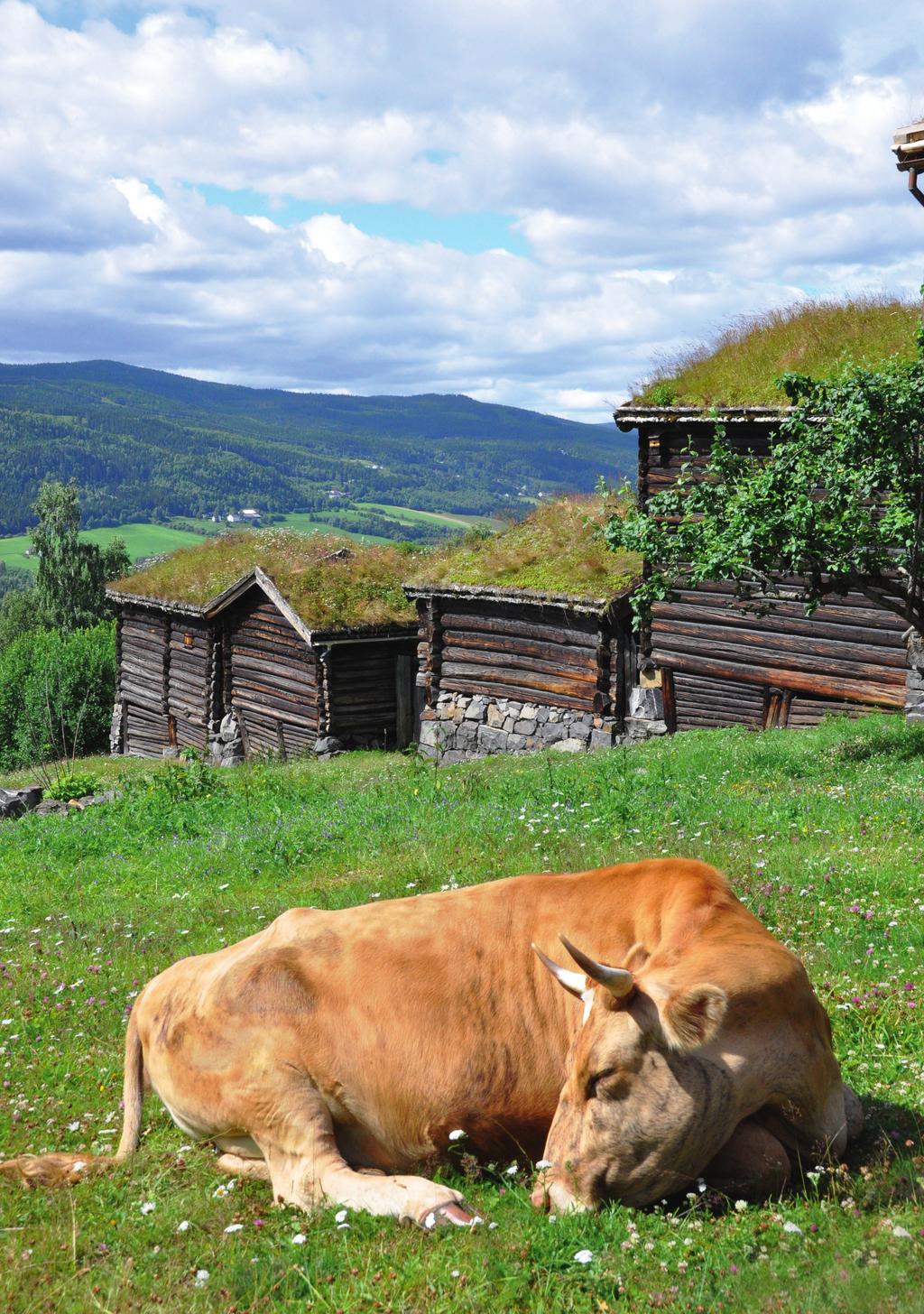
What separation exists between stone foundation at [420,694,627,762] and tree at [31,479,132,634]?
41.7 metres

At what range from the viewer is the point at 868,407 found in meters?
13.6

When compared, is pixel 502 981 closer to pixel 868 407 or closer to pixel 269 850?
pixel 269 850

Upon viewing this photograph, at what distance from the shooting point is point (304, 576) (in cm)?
2888

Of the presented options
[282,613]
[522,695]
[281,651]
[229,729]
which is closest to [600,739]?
[522,695]

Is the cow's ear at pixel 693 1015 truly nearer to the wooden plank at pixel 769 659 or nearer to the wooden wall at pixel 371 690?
the wooden plank at pixel 769 659

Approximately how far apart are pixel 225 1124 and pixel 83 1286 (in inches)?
35.6

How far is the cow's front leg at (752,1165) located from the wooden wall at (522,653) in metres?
18.5

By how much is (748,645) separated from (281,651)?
13454 mm

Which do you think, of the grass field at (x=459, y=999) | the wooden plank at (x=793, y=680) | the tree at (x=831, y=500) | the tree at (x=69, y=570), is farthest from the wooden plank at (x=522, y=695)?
the tree at (x=69, y=570)

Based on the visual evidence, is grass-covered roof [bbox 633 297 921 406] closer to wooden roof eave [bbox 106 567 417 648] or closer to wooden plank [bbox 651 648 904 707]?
wooden plank [bbox 651 648 904 707]

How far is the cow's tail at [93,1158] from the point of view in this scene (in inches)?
174

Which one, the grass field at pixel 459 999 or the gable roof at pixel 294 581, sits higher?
the gable roof at pixel 294 581

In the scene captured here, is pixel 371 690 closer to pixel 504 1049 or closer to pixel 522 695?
pixel 522 695

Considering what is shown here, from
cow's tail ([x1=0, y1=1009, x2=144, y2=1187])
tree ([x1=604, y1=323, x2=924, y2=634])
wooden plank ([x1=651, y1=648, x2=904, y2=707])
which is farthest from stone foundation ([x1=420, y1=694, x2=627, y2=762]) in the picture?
cow's tail ([x1=0, y1=1009, x2=144, y2=1187])
